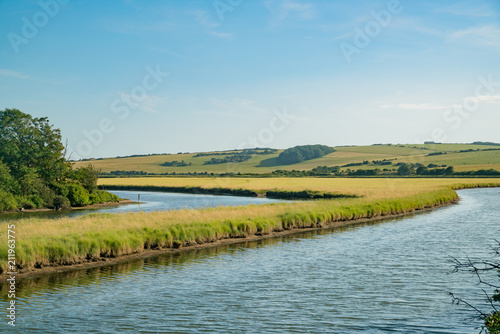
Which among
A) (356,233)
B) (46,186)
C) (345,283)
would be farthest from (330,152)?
(345,283)

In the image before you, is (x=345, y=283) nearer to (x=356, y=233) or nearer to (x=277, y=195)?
(x=356, y=233)

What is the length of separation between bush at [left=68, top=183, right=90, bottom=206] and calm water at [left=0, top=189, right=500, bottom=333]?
110 feet

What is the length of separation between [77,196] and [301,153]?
123 m

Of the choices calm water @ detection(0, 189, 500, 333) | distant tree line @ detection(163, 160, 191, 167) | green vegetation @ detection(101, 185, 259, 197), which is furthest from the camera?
distant tree line @ detection(163, 160, 191, 167)

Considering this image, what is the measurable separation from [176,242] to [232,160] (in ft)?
481

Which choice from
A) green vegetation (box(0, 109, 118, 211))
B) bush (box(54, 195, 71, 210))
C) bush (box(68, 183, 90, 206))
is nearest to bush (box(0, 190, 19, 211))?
green vegetation (box(0, 109, 118, 211))

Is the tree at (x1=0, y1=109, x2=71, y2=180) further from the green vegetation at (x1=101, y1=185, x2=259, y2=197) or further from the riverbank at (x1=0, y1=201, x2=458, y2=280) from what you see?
the riverbank at (x1=0, y1=201, x2=458, y2=280)

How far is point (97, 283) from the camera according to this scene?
15297mm

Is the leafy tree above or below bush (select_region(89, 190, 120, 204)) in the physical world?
above

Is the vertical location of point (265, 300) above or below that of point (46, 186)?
below

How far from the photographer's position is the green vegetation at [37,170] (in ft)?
156

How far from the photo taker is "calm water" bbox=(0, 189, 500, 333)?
1126cm

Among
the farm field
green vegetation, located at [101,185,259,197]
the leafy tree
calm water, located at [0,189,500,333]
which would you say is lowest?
calm water, located at [0,189,500,333]

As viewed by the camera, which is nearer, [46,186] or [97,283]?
[97,283]
